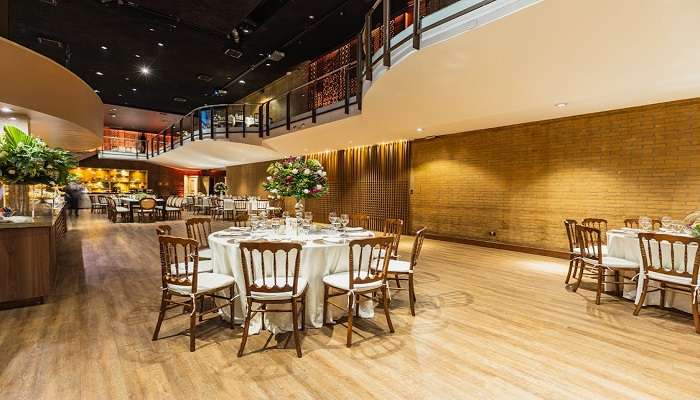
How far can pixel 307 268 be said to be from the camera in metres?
3.16

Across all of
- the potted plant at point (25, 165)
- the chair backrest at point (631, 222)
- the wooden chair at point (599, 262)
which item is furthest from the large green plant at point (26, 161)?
the chair backrest at point (631, 222)

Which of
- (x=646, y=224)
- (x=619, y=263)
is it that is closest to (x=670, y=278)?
(x=619, y=263)

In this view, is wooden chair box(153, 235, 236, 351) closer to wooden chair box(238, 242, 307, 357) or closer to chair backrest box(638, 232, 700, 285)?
wooden chair box(238, 242, 307, 357)

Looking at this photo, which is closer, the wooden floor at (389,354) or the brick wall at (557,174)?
the wooden floor at (389,354)

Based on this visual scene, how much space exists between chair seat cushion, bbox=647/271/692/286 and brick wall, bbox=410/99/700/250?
3.00 m

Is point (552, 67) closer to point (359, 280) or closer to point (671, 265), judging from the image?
point (671, 265)

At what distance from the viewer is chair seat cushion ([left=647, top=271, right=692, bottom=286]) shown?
3330 millimetres

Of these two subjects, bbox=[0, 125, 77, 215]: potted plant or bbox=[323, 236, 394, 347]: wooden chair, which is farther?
bbox=[0, 125, 77, 215]: potted plant

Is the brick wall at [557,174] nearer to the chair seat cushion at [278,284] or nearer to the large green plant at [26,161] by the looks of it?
the chair seat cushion at [278,284]

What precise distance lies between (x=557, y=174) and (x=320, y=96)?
6682 millimetres

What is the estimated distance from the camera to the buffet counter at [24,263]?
3.66 meters

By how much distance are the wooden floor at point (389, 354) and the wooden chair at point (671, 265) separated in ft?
0.96

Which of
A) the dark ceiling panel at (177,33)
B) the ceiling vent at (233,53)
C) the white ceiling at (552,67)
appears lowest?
the white ceiling at (552,67)

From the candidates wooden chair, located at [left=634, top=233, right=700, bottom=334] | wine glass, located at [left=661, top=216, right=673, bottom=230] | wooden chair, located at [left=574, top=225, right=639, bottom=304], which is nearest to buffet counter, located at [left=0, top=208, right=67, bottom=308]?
wooden chair, located at [left=574, top=225, right=639, bottom=304]
